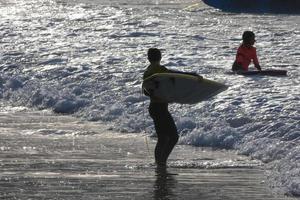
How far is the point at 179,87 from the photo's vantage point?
42.8 ft

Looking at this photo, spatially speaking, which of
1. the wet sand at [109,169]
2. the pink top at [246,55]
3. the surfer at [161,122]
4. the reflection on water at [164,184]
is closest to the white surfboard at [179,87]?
the surfer at [161,122]

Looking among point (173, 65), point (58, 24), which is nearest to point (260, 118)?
point (173, 65)

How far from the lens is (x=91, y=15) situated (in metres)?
34.6

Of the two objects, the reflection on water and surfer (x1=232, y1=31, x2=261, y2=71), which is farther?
surfer (x1=232, y1=31, x2=261, y2=71)

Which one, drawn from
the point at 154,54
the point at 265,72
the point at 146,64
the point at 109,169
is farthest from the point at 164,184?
the point at 146,64

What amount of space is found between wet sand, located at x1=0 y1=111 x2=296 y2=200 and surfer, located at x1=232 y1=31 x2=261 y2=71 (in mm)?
3632

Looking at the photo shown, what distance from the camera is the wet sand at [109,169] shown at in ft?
34.4

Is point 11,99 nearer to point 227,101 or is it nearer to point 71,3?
point 227,101

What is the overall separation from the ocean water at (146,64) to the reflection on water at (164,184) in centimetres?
103

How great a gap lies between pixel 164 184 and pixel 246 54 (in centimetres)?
784

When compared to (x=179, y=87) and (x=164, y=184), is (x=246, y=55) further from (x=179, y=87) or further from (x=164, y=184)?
(x=164, y=184)

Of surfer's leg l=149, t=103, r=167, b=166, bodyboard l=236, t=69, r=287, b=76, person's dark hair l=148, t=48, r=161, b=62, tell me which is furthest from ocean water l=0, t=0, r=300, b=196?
person's dark hair l=148, t=48, r=161, b=62

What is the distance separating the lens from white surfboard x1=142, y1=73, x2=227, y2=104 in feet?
40.7

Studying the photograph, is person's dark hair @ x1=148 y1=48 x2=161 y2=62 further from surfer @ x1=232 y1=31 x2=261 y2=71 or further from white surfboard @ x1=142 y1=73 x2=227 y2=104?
surfer @ x1=232 y1=31 x2=261 y2=71
